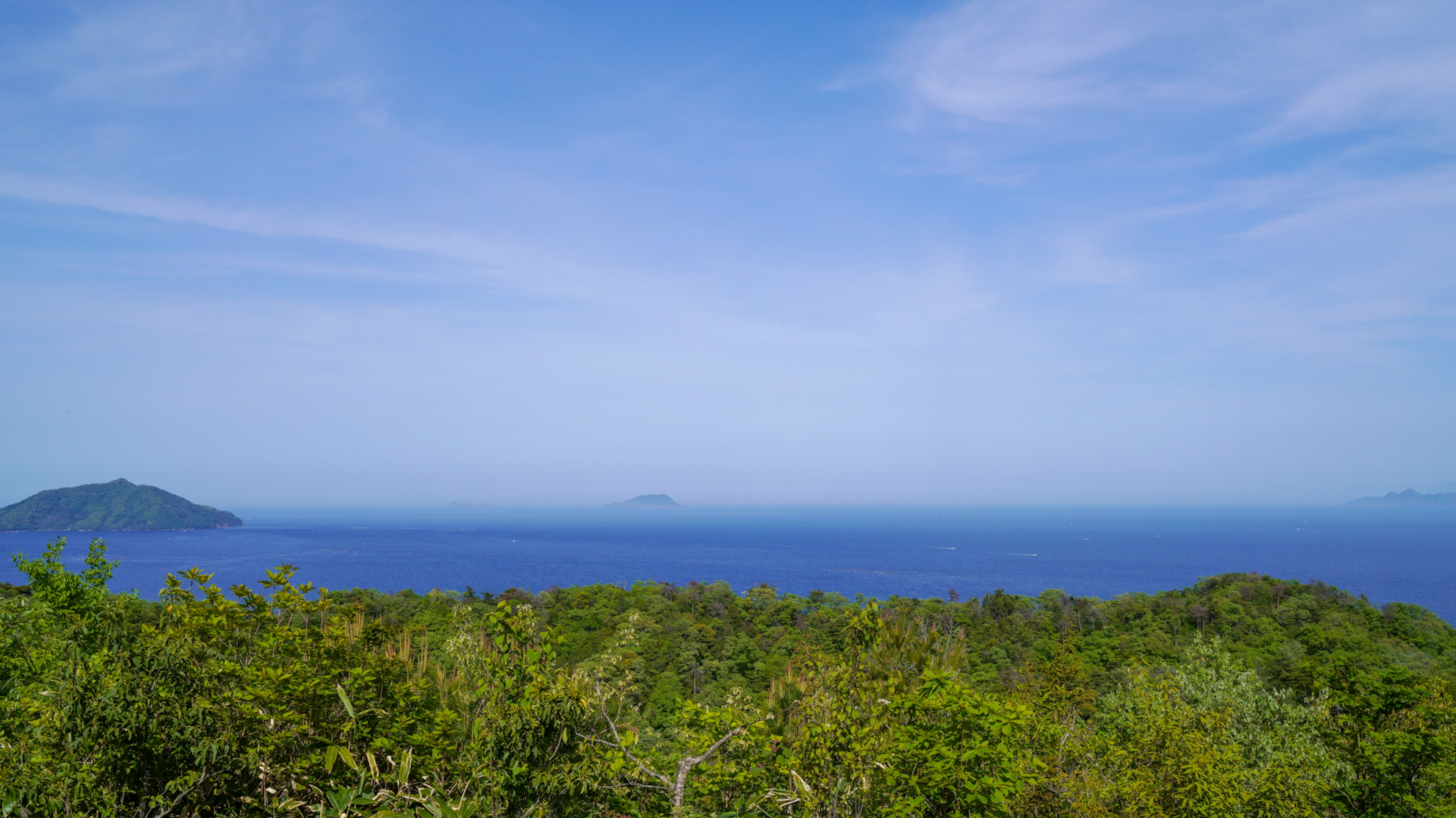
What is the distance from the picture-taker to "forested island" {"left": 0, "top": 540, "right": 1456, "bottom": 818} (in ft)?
14.2

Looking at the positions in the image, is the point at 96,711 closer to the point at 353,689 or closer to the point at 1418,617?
the point at 353,689

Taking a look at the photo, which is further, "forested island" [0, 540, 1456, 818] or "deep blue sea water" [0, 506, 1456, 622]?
"deep blue sea water" [0, 506, 1456, 622]

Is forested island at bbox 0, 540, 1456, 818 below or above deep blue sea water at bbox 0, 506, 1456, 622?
above

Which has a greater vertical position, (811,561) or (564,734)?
(564,734)

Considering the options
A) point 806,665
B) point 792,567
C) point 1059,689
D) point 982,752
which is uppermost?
point 806,665

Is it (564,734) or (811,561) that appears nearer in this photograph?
(564,734)

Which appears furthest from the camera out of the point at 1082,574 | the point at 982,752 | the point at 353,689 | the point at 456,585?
the point at 1082,574

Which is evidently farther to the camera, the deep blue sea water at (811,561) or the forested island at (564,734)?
the deep blue sea water at (811,561)

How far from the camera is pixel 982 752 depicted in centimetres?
750

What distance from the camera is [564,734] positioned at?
4605 mm

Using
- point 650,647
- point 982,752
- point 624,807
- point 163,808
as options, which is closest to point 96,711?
A: point 163,808

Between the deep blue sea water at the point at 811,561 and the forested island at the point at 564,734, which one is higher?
the forested island at the point at 564,734

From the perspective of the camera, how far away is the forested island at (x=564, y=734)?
14.2 ft

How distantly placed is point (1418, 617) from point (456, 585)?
93.6m
